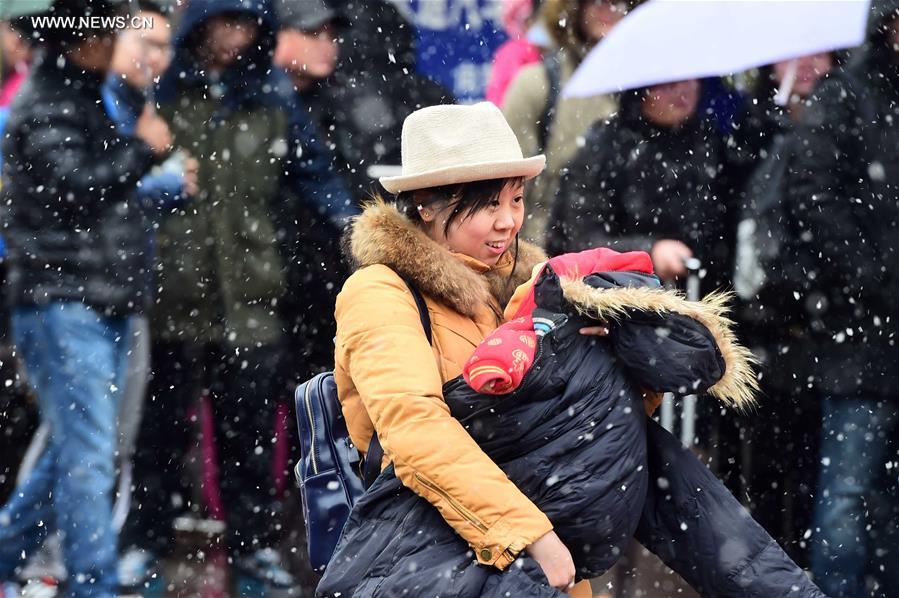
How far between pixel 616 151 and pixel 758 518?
164cm

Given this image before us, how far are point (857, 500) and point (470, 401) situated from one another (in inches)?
117

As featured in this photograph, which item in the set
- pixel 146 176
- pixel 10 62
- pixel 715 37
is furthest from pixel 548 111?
pixel 10 62

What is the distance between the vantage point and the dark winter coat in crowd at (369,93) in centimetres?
578

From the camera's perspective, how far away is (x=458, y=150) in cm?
308

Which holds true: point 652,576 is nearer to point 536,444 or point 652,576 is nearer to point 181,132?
point 181,132

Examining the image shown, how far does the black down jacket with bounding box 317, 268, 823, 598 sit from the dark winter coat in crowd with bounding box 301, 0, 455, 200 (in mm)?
2971

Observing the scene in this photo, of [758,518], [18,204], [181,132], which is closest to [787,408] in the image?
[758,518]

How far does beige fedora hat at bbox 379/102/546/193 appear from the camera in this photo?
3057 millimetres

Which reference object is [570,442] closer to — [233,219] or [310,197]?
[310,197]

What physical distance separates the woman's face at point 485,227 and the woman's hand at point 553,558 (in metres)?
0.72

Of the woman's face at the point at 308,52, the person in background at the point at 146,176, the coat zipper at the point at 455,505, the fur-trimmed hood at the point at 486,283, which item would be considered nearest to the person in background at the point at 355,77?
the woman's face at the point at 308,52

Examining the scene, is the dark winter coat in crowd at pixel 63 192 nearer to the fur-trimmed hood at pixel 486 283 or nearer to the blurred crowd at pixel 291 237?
the blurred crowd at pixel 291 237

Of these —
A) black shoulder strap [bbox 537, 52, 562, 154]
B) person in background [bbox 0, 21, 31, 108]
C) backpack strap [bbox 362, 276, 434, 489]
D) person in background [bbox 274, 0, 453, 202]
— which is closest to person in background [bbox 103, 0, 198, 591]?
person in background [bbox 0, 21, 31, 108]

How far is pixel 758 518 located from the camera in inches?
226
